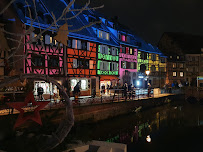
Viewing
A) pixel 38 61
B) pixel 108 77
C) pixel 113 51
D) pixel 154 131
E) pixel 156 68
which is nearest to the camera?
pixel 154 131

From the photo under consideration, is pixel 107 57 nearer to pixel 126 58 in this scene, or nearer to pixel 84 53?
pixel 84 53

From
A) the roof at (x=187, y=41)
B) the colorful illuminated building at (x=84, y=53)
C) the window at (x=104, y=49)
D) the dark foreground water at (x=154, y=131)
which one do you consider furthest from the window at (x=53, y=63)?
the roof at (x=187, y=41)

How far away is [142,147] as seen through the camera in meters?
14.9

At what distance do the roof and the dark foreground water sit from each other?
3258 cm

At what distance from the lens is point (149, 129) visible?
64.1ft

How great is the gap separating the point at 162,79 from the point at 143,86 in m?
8.85

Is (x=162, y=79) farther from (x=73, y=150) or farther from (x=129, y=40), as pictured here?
(x=73, y=150)

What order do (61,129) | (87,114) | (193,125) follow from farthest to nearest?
(193,125)
(87,114)
(61,129)

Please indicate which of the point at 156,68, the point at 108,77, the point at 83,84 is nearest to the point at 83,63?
the point at 83,84

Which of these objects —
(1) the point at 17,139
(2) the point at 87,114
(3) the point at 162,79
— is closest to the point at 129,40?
(3) the point at 162,79

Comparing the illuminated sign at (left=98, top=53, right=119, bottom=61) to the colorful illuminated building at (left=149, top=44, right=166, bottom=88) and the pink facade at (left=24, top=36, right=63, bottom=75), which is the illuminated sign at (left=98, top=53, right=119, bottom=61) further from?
the colorful illuminated building at (left=149, top=44, right=166, bottom=88)

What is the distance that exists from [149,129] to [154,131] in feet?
2.27

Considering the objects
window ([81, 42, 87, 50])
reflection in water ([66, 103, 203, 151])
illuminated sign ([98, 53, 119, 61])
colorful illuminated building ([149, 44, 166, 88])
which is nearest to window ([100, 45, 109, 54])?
illuminated sign ([98, 53, 119, 61])

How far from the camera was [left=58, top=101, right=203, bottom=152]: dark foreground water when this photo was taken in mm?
15095
